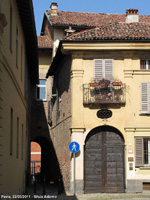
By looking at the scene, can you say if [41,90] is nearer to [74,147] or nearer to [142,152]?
[74,147]

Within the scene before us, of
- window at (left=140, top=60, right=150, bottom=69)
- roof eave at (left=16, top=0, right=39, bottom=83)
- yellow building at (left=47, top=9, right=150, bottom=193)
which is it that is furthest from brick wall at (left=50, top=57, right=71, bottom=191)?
window at (left=140, top=60, right=150, bottom=69)

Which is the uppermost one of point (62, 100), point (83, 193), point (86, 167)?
point (62, 100)

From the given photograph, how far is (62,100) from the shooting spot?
25.2m

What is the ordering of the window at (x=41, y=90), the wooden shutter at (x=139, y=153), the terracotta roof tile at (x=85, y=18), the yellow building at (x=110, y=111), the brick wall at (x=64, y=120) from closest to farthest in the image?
the wooden shutter at (x=139, y=153), the yellow building at (x=110, y=111), the brick wall at (x=64, y=120), the terracotta roof tile at (x=85, y=18), the window at (x=41, y=90)

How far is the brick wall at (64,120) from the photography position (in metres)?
22.3

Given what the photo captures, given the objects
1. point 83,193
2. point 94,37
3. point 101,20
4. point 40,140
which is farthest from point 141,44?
point 40,140

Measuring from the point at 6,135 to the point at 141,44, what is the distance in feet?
33.3

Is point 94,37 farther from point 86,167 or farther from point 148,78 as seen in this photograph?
point 86,167

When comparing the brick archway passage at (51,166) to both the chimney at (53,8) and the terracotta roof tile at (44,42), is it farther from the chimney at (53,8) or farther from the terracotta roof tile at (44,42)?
the chimney at (53,8)

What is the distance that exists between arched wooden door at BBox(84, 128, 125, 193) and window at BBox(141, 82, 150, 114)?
72.7 inches

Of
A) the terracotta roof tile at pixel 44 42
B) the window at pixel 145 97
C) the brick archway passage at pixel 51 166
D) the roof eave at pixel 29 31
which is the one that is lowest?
the brick archway passage at pixel 51 166

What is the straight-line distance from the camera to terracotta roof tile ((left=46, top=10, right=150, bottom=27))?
3362 cm

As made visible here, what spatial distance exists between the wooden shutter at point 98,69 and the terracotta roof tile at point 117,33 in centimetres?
123

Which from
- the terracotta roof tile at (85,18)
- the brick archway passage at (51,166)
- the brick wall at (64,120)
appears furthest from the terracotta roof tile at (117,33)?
the terracotta roof tile at (85,18)
